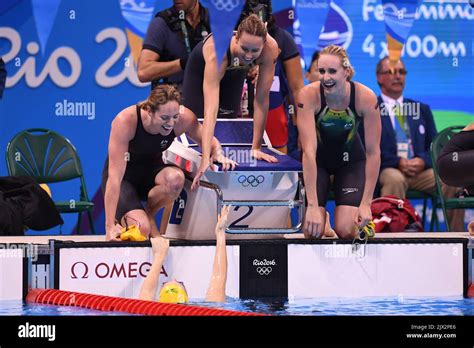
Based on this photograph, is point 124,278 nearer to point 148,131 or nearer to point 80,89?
point 148,131

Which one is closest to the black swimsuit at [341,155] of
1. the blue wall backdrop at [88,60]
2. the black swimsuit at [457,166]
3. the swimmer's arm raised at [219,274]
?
the swimmer's arm raised at [219,274]

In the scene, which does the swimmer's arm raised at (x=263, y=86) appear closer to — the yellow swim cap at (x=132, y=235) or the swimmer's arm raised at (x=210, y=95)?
the swimmer's arm raised at (x=210, y=95)

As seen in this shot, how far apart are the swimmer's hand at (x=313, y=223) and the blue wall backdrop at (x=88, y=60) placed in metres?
2.62

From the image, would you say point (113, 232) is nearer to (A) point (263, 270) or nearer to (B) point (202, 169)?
(B) point (202, 169)

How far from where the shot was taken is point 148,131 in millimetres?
6961

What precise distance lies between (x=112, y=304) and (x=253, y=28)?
196 cm

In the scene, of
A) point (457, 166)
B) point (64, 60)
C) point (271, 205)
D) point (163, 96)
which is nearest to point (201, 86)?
point (163, 96)

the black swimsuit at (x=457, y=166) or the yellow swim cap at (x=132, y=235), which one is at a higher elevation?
the black swimsuit at (x=457, y=166)

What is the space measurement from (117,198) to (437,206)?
127 inches

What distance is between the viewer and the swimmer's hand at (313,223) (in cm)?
687

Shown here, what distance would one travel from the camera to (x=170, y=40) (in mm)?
7855

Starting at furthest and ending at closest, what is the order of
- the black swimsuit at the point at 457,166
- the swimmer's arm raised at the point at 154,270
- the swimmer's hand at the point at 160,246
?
the swimmer's hand at the point at 160,246 → the swimmer's arm raised at the point at 154,270 → the black swimsuit at the point at 457,166
